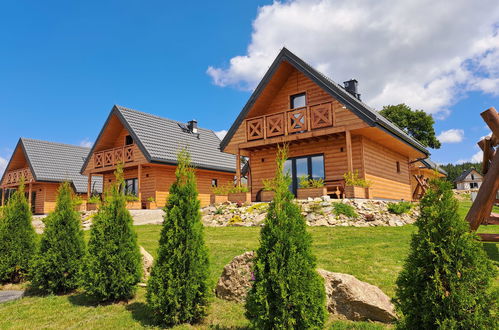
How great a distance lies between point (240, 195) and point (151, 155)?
25.6 ft

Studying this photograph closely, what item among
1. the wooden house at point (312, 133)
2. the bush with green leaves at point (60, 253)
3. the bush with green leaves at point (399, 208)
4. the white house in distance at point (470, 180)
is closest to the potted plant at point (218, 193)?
the wooden house at point (312, 133)

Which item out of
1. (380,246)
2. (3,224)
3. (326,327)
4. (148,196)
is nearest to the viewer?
(326,327)

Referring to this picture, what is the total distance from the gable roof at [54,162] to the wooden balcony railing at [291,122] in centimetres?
1859

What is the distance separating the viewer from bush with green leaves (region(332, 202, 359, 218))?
11.8 m

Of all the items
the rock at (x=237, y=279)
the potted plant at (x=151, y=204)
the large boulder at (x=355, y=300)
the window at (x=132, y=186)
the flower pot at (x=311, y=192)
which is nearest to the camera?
the large boulder at (x=355, y=300)

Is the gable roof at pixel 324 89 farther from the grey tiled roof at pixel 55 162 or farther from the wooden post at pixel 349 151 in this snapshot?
the grey tiled roof at pixel 55 162

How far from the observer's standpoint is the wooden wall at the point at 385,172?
15906 mm

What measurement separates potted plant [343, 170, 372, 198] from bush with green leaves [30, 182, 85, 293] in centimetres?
972

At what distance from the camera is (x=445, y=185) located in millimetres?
3076

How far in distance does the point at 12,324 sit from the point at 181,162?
10.3 feet

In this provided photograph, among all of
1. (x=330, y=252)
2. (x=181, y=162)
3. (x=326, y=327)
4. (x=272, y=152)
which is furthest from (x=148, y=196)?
(x=326, y=327)

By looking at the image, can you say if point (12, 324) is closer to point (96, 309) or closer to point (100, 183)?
point (96, 309)

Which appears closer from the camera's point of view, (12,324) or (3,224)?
(12,324)

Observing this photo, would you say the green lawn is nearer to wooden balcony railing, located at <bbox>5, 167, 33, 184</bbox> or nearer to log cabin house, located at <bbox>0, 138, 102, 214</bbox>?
log cabin house, located at <bbox>0, 138, 102, 214</bbox>
